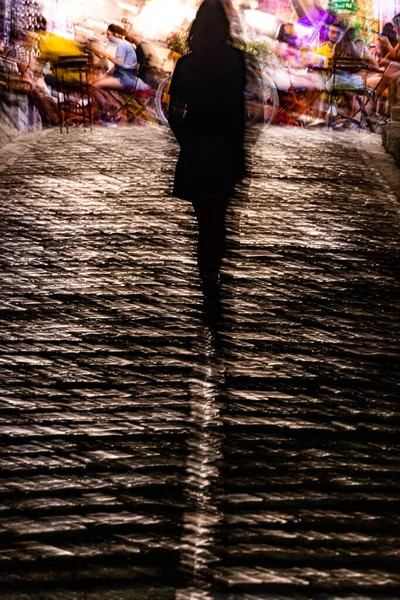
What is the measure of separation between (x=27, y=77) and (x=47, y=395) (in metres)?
9.02

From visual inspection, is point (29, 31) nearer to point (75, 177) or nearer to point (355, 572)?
point (75, 177)

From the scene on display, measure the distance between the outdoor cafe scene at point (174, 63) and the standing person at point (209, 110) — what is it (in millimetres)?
6154

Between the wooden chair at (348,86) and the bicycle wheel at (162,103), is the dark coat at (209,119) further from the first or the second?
the bicycle wheel at (162,103)

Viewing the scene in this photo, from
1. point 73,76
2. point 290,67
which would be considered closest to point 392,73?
point 290,67

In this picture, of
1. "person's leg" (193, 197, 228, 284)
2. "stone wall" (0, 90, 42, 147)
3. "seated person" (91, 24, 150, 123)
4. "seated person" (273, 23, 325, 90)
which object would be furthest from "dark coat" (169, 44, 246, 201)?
"seated person" (273, 23, 325, 90)

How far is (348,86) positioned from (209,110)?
7164 millimetres

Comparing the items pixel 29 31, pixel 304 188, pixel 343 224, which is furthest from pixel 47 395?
pixel 29 31

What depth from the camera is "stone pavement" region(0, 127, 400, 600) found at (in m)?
3.04

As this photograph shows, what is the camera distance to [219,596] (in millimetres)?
2828

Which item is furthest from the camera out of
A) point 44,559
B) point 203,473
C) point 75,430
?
point 75,430

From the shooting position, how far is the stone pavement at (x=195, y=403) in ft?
9.96

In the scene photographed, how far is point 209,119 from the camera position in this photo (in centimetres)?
468

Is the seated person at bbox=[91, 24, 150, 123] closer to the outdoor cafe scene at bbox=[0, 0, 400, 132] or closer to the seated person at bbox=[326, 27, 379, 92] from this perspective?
the outdoor cafe scene at bbox=[0, 0, 400, 132]

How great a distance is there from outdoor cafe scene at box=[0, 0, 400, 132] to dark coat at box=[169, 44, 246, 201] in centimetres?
621
